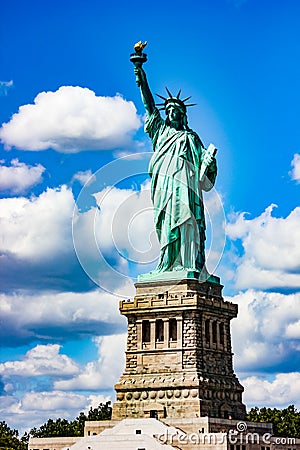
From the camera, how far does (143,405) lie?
77.9m

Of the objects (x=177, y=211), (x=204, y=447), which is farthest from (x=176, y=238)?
(x=204, y=447)

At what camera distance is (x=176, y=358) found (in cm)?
7825

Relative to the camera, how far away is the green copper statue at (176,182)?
8162cm

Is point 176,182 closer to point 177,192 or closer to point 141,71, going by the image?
point 177,192

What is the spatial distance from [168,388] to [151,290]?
23.2 feet

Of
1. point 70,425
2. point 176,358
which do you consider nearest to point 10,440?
point 70,425

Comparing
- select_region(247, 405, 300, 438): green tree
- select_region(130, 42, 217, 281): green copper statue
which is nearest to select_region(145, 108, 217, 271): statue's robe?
select_region(130, 42, 217, 281): green copper statue

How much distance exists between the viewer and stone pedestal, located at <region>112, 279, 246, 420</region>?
77.1m

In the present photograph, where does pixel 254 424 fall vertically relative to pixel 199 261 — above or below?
below

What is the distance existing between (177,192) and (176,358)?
1163 cm

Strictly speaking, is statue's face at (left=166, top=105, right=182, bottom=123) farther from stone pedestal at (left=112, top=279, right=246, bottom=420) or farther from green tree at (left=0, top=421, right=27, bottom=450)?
green tree at (left=0, top=421, right=27, bottom=450)

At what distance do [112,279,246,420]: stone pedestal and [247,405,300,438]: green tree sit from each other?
18855 millimetres

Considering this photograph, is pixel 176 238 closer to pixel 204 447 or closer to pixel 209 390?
pixel 209 390

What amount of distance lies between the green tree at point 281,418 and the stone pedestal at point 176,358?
1885 cm
